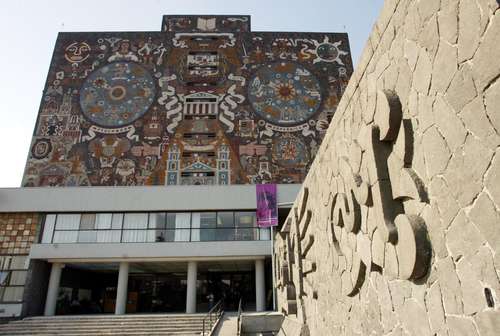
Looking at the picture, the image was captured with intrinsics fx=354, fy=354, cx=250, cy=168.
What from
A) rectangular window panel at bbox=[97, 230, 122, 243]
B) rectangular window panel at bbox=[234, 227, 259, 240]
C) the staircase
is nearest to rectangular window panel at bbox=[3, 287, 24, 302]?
the staircase

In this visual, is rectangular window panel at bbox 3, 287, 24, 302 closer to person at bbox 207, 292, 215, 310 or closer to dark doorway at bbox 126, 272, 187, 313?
dark doorway at bbox 126, 272, 187, 313

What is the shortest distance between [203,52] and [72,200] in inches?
642

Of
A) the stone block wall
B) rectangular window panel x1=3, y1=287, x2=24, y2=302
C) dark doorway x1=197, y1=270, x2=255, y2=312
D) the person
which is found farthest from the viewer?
dark doorway x1=197, y1=270, x2=255, y2=312

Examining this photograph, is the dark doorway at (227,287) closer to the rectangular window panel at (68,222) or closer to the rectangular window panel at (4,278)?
the rectangular window panel at (68,222)

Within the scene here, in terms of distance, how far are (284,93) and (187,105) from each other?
7.55m

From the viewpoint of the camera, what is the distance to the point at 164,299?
22.6m

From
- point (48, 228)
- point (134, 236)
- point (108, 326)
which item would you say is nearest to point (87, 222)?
point (48, 228)

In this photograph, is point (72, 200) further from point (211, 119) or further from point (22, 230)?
point (211, 119)

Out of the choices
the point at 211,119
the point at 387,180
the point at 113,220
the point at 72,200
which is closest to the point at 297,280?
the point at 387,180

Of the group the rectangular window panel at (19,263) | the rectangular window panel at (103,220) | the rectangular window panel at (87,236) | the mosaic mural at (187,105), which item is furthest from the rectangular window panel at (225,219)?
the rectangular window panel at (19,263)

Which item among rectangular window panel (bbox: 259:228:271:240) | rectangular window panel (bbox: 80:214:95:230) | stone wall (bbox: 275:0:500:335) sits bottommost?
stone wall (bbox: 275:0:500:335)

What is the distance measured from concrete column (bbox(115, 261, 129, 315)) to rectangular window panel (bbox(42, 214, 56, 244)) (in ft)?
13.5

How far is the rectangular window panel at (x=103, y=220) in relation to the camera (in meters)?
19.2

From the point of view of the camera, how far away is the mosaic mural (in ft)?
80.8
